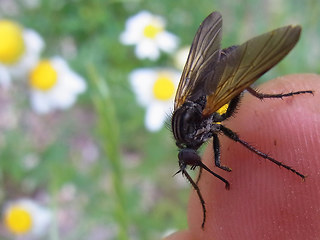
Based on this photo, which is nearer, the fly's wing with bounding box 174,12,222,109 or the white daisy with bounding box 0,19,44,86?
the fly's wing with bounding box 174,12,222,109

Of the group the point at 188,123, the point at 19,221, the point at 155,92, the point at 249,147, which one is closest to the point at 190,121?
the point at 188,123

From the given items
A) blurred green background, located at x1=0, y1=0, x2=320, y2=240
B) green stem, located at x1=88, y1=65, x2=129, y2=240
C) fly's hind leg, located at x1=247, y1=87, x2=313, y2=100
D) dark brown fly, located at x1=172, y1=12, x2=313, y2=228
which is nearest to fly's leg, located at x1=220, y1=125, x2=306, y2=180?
dark brown fly, located at x1=172, y1=12, x2=313, y2=228

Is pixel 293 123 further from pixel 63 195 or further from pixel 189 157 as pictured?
pixel 63 195

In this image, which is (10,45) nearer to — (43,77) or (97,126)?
(43,77)

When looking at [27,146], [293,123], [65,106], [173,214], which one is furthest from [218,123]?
[27,146]

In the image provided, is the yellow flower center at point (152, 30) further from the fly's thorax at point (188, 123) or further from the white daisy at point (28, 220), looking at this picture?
the fly's thorax at point (188, 123)

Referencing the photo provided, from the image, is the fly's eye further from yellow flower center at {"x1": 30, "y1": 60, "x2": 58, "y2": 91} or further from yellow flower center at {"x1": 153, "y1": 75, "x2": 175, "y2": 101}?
yellow flower center at {"x1": 30, "y1": 60, "x2": 58, "y2": 91}
